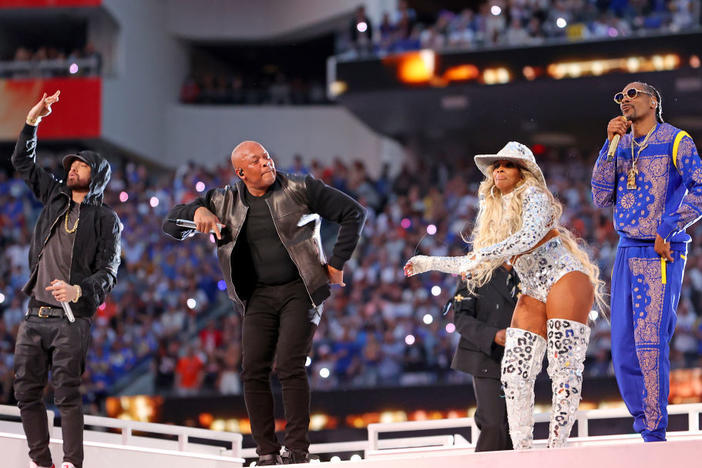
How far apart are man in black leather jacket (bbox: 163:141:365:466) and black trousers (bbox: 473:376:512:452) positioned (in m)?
0.78

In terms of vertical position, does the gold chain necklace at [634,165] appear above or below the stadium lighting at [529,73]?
below

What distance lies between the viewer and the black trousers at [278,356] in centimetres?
441

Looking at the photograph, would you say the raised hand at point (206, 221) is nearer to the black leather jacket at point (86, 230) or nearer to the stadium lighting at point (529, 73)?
the black leather jacket at point (86, 230)

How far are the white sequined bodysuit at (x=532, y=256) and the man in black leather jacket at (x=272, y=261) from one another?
0.59m

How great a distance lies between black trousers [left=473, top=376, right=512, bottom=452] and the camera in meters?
4.45

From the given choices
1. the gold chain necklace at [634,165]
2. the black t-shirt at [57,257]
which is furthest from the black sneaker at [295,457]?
the gold chain necklace at [634,165]

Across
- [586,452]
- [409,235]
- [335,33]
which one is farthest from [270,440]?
[335,33]

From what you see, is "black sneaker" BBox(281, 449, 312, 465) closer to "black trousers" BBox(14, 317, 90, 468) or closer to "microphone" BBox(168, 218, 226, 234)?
"black trousers" BBox(14, 317, 90, 468)

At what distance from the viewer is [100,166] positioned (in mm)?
4746

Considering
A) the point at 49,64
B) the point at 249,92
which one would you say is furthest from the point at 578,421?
the point at 249,92

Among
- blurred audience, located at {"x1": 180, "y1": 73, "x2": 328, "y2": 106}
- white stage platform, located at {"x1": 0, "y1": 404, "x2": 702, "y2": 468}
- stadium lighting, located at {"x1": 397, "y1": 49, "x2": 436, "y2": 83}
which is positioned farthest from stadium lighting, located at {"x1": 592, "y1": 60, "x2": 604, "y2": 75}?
white stage platform, located at {"x1": 0, "y1": 404, "x2": 702, "y2": 468}

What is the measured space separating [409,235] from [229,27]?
9.86 meters

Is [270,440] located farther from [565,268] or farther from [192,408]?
[192,408]

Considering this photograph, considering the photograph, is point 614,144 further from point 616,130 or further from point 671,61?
point 671,61
